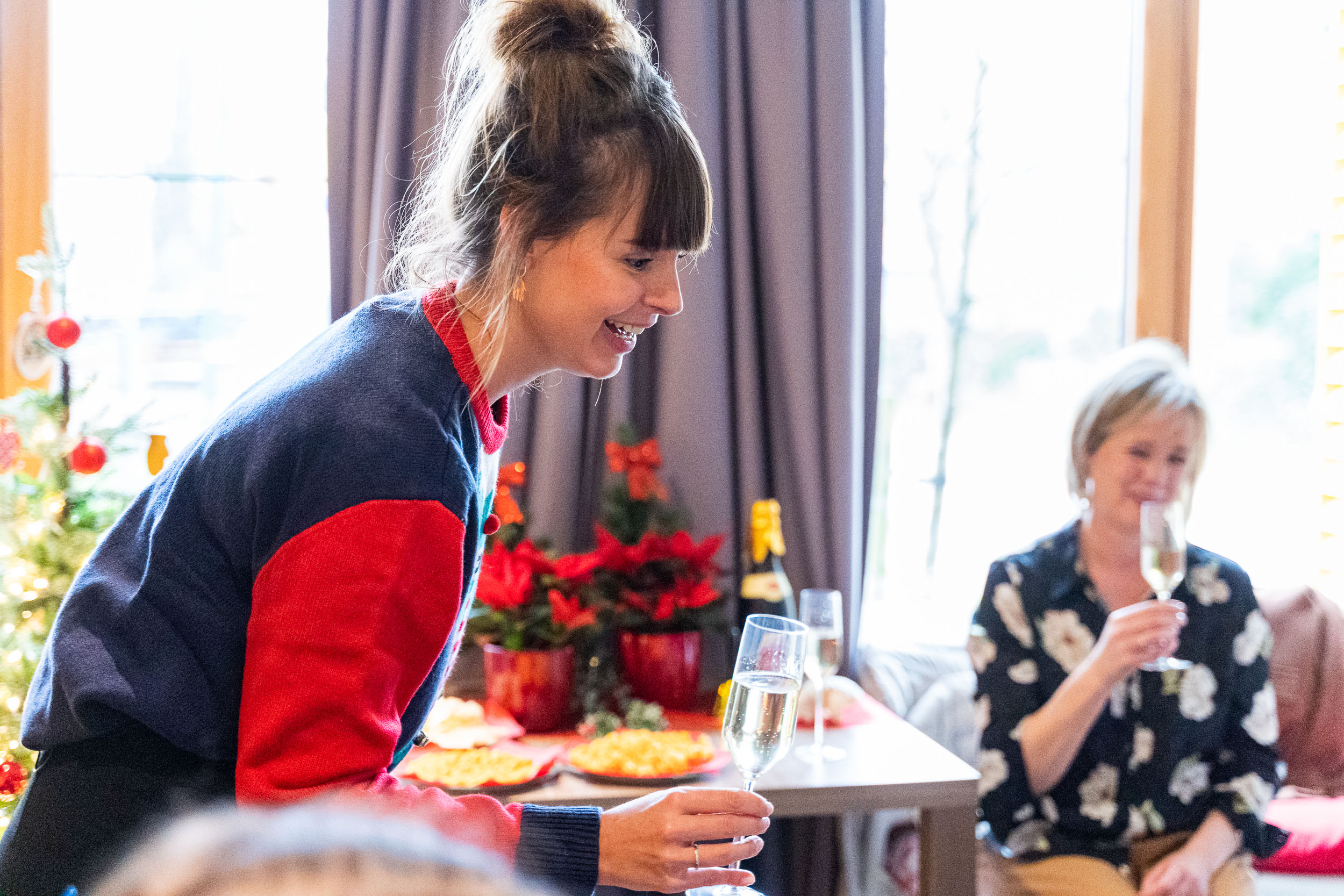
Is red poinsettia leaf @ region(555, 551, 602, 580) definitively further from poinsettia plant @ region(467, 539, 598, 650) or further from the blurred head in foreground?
the blurred head in foreground

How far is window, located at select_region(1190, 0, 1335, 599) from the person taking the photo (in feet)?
8.75

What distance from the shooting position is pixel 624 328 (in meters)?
1.09

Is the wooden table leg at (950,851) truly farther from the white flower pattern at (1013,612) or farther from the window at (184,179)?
the window at (184,179)

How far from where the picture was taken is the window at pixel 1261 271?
267 cm

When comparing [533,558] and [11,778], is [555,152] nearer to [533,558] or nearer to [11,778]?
[533,558]

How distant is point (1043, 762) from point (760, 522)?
0.66m

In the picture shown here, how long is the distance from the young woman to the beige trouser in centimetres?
93

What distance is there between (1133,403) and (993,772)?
650 millimetres

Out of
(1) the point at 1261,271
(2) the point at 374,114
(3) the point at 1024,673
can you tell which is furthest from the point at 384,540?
(1) the point at 1261,271

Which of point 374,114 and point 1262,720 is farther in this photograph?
point 374,114

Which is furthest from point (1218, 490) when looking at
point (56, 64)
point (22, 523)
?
→ point (56, 64)

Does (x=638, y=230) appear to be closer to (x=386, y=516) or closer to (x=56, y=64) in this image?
(x=386, y=516)

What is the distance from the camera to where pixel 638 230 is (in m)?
1.02

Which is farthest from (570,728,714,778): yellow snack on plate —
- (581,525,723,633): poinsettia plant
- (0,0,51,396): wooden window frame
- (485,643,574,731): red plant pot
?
(0,0,51,396): wooden window frame
